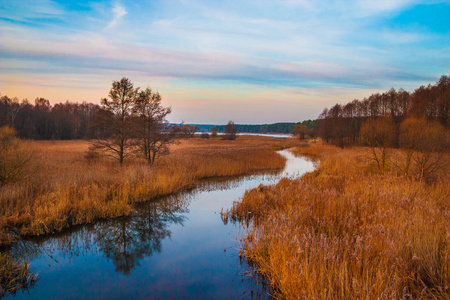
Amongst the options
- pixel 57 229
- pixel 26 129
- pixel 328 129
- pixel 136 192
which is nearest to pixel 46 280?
pixel 57 229

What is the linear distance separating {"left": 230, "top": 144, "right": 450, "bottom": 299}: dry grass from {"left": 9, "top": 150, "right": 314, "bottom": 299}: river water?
894mm

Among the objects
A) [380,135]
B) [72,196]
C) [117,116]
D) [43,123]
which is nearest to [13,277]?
[72,196]

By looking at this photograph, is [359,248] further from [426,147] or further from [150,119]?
[150,119]

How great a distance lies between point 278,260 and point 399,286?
204cm

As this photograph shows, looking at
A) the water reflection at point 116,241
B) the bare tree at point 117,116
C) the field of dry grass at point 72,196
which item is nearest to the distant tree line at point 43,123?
the bare tree at point 117,116

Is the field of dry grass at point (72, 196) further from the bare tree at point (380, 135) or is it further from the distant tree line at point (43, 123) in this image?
the distant tree line at point (43, 123)

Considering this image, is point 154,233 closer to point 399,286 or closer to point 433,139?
point 399,286

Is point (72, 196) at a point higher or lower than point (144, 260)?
higher

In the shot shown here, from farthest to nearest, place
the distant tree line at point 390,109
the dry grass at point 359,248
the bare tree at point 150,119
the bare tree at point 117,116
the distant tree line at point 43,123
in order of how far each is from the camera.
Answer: the distant tree line at point 43,123
the distant tree line at point 390,109
the bare tree at point 150,119
the bare tree at point 117,116
the dry grass at point 359,248

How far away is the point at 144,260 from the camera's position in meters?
6.69

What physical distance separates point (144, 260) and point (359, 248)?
543cm

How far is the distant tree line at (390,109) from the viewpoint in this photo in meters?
28.3

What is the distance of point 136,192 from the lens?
11422mm

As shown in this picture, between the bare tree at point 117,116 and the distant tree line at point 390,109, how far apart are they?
1035 inches
